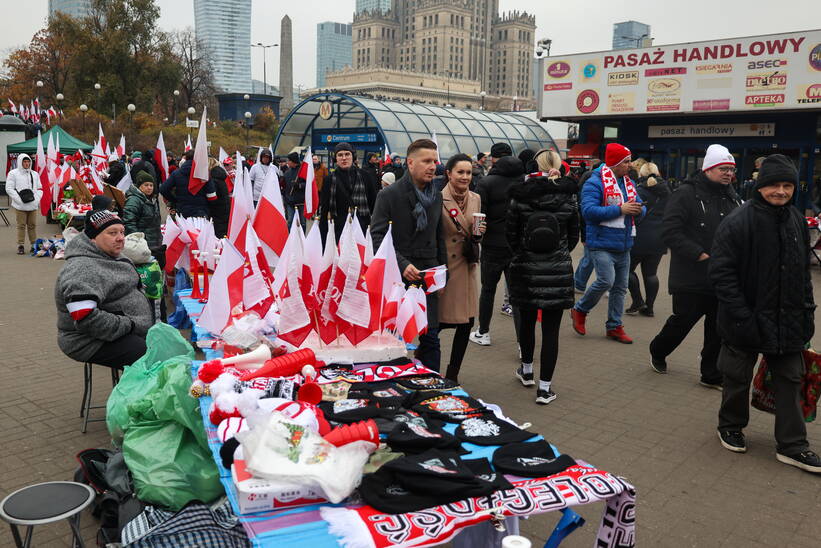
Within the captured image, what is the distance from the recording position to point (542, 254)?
203 inches

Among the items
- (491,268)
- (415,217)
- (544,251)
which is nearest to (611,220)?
(491,268)

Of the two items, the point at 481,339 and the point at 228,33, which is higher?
the point at 228,33

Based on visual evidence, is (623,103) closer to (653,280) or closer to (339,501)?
(653,280)

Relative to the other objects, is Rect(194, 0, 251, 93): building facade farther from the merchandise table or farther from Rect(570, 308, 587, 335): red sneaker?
the merchandise table

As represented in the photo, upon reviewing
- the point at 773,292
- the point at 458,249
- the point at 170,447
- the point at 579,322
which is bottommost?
the point at 579,322

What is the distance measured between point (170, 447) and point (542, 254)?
9.61 feet

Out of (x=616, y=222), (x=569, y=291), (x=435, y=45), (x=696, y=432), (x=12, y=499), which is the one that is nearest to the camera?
(x=12, y=499)

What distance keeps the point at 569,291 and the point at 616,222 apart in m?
2.01

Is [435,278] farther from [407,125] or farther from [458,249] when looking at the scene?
[407,125]

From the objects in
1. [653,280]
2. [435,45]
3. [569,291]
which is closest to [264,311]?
[569,291]

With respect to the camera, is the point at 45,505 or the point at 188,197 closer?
the point at 45,505

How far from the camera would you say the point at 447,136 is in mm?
28984

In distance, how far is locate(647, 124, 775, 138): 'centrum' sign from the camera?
21016 millimetres

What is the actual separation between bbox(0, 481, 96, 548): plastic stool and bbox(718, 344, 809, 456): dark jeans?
11.9 ft
